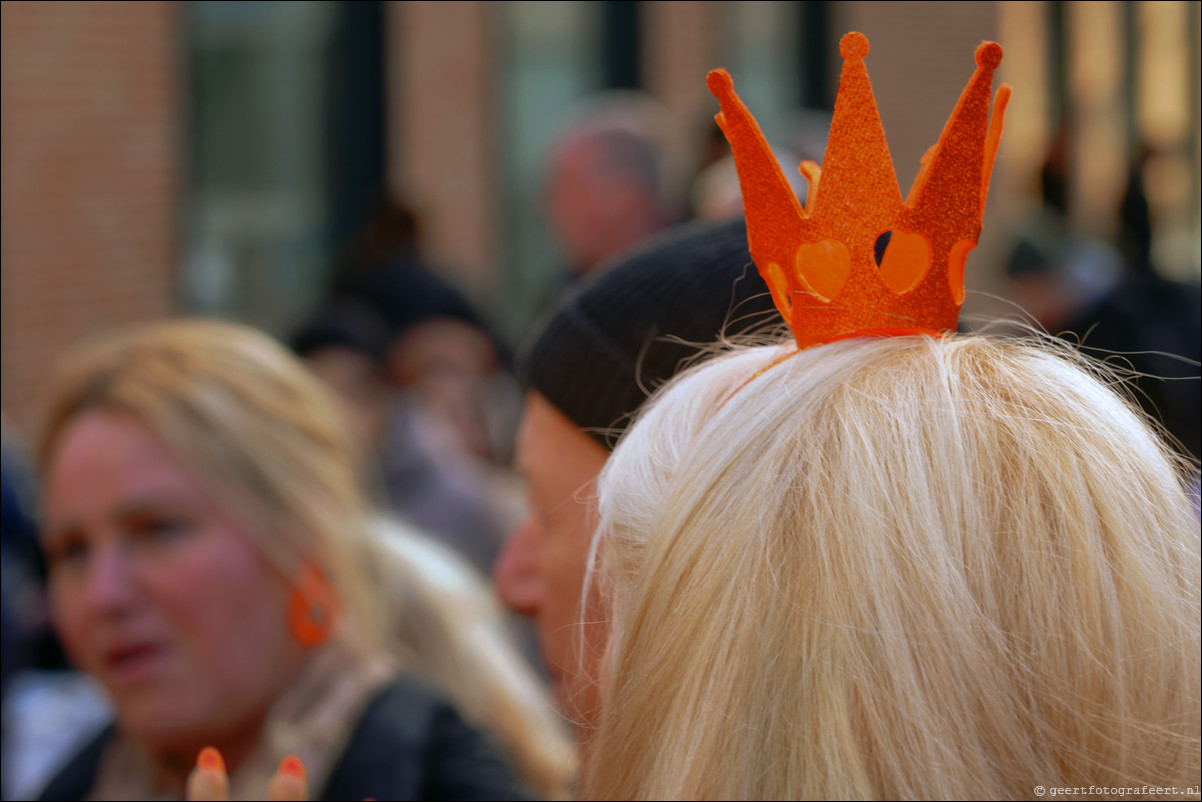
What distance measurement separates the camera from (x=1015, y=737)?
0.75 meters

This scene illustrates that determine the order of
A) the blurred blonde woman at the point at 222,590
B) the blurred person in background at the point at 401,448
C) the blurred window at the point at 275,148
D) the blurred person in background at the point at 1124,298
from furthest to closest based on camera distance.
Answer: the blurred window at the point at 275,148 < the blurred person in background at the point at 401,448 < the blurred person in background at the point at 1124,298 < the blurred blonde woman at the point at 222,590

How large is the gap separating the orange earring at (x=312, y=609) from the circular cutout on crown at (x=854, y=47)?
125 cm

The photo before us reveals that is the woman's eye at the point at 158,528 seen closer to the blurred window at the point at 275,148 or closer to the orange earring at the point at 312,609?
the orange earring at the point at 312,609

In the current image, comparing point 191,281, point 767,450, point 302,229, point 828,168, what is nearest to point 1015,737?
point 767,450

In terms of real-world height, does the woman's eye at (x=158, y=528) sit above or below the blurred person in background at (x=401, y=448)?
above

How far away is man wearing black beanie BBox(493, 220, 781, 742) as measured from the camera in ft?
4.43

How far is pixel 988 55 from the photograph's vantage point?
0.93 meters

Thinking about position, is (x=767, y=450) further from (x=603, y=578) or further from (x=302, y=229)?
(x=302, y=229)

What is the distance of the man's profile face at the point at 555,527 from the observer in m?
1.33

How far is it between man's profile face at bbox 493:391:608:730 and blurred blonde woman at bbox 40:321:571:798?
34cm

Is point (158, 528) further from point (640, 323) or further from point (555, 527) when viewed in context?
point (640, 323)

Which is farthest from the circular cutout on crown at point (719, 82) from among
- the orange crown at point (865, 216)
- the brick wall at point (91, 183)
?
the brick wall at point (91, 183)

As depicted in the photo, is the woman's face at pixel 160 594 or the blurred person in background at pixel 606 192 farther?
the blurred person in background at pixel 606 192

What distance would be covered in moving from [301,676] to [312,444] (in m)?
0.38
